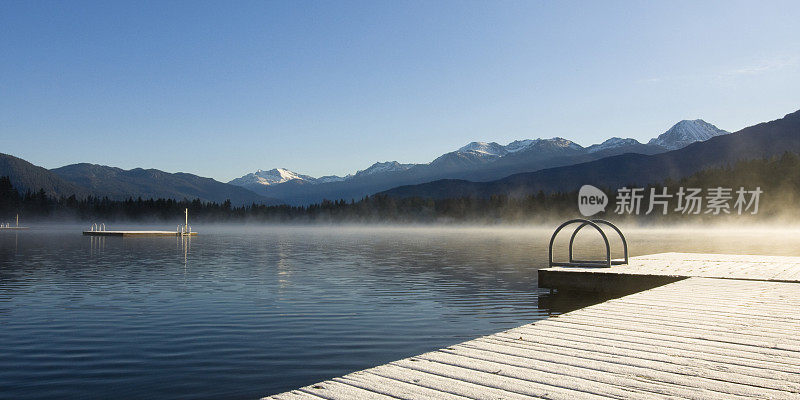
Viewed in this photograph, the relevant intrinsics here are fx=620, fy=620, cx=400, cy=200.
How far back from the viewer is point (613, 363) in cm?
746

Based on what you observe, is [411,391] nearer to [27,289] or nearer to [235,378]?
[235,378]

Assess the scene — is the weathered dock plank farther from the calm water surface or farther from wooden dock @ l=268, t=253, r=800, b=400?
the calm water surface

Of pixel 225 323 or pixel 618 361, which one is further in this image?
pixel 225 323

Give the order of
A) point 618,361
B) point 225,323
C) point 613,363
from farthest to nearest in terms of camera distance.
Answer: point 225,323 → point 618,361 → point 613,363

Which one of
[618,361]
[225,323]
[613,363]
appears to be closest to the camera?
[613,363]

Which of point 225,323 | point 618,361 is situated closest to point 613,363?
point 618,361

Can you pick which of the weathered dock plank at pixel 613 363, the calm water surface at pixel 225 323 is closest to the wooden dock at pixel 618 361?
the weathered dock plank at pixel 613 363

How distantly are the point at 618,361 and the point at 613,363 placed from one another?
155 mm

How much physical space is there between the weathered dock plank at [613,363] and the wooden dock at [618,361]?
0.04ft

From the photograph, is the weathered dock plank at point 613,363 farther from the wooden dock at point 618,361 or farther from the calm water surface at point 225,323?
the calm water surface at point 225,323

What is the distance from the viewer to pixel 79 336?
1463cm

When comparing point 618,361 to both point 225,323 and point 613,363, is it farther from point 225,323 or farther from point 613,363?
point 225,323

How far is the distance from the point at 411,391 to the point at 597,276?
16.3 meters

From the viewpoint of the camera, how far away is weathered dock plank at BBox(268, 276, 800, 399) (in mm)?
6203
